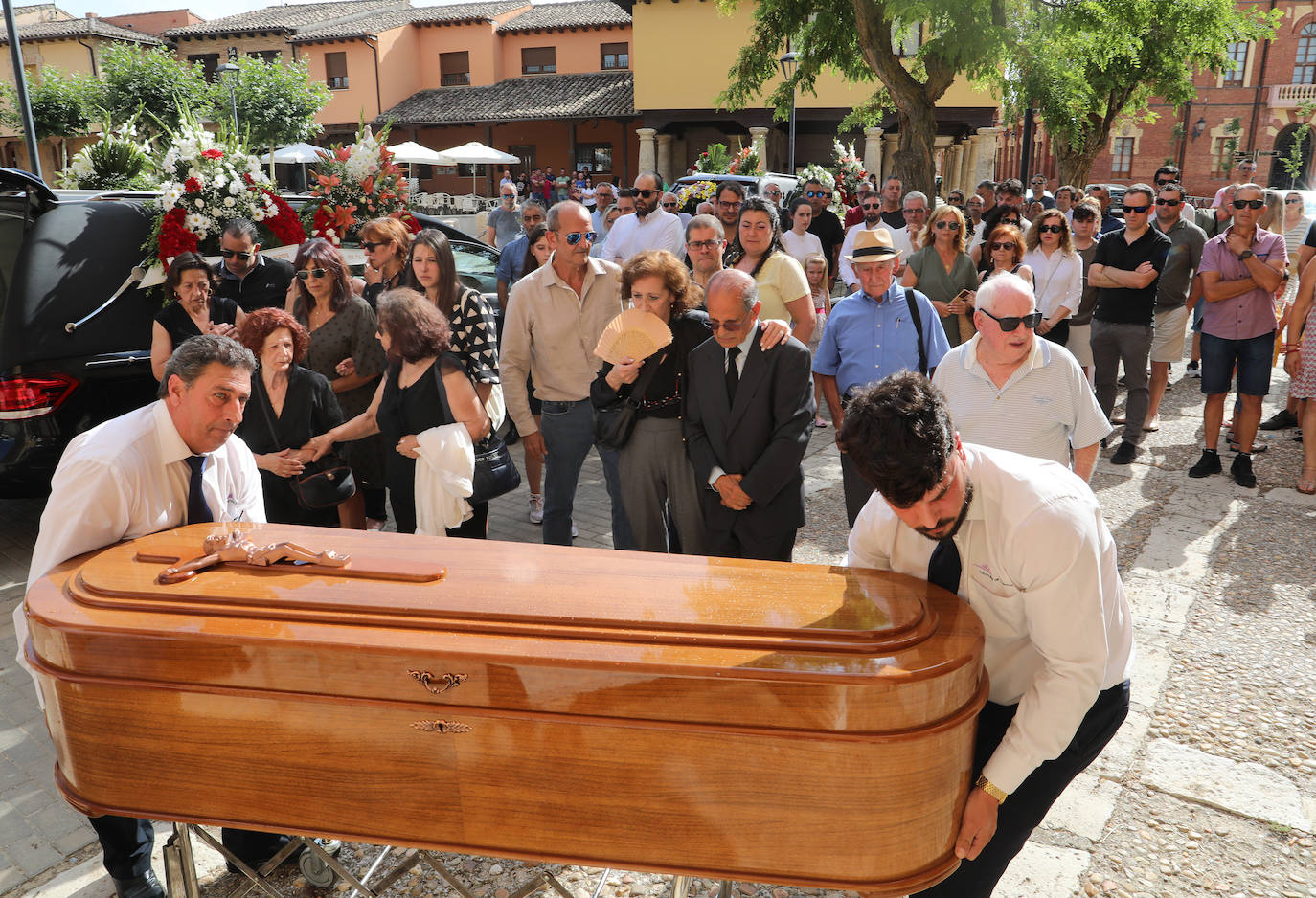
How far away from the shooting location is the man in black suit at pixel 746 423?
148 inches

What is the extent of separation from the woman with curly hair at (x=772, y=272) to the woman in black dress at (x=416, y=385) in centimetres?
204

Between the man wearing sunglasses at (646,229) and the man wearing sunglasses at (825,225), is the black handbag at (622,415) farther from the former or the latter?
the man wearing sunglasses at (825,225)

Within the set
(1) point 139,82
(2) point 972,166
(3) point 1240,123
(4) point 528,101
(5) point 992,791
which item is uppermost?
(1) point 139,82

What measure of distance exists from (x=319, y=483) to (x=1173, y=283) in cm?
735

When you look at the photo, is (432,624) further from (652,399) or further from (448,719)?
(652,399)

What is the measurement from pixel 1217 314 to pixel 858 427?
20.2 feet

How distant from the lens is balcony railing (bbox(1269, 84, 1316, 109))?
44.9 metres

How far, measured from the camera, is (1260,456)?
293 inches

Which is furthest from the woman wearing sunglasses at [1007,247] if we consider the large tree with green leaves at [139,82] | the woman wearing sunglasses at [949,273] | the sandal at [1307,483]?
the large tree with green leaves at [139,82]

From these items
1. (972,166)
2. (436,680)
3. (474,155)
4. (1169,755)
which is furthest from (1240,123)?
(436,680)

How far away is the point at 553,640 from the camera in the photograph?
1.93 m

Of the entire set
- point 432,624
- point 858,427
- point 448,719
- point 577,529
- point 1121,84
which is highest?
point 1121,84

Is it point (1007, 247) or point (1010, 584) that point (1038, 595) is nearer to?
point (1010, 584)

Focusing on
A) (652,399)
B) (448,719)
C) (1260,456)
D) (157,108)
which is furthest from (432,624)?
(157,108)
